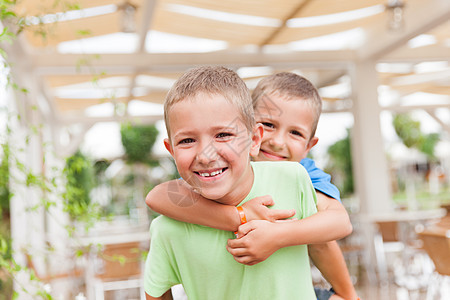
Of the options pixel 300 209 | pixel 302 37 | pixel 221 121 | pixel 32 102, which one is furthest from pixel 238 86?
pixel 302 37

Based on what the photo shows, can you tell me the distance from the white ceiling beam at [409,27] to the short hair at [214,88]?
4.62 metres

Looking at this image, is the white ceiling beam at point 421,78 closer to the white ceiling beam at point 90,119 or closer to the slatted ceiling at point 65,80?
the white ceiling beam at point 90,119

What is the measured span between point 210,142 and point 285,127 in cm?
36

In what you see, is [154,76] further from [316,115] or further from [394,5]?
[316,115]

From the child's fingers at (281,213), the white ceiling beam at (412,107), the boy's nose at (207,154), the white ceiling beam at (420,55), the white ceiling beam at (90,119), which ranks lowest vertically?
the child's fingers at (281,213)

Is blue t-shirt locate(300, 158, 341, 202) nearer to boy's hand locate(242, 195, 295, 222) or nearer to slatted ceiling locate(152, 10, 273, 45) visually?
boy's hand locate(242, 195, 295, 222)

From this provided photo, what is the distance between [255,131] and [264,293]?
0.29 meters

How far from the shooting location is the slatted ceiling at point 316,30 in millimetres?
6086

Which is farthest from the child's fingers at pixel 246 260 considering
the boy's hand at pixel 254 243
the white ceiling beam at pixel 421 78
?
the white ceiling beam at pixel 421 78

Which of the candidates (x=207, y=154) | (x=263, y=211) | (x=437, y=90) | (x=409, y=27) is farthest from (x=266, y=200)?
(x=437, y=90)

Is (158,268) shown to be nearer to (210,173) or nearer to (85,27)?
(210,173)

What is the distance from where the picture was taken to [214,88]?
841 millimetres

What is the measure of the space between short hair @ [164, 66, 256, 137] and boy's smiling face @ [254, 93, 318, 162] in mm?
247

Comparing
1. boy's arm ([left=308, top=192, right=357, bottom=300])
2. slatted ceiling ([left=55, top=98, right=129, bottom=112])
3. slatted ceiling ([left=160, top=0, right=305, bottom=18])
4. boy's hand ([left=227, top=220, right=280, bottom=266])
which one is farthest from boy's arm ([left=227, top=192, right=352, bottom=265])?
slatted ceiling ([left=55, top=98, right=129, bottom=112])
